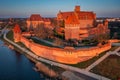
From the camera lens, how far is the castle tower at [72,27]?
29031 millimetres

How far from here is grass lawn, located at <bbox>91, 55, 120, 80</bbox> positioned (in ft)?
57.5

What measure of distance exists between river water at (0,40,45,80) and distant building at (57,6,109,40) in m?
7.01

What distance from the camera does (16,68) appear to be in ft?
74.3

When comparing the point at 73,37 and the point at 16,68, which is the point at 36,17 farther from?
the point at 16,68

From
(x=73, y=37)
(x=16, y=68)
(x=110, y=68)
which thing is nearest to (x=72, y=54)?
(x=110, y=68)

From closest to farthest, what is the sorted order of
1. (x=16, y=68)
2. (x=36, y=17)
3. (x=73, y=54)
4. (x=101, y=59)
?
(x=101, y=59), (x=73, y=54), (x=16, y=68), (x=36, y=17)

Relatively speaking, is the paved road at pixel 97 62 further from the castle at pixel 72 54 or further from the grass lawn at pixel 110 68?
the castle at pixel 72 54

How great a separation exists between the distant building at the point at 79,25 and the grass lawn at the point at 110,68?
9605 mm

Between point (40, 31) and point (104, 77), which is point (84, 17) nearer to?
point (40, 31)

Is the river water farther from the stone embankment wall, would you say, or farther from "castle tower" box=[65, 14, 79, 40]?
"castle tower" box=[65, 14, 79, 40]

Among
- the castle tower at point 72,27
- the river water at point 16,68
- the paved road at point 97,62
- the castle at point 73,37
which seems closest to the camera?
the paved road at point 97,62

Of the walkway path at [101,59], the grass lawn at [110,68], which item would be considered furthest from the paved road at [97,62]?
the grass lawn at [110,68]

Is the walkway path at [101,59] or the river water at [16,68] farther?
the river water at [16,68]

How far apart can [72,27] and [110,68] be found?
11.9 meters
